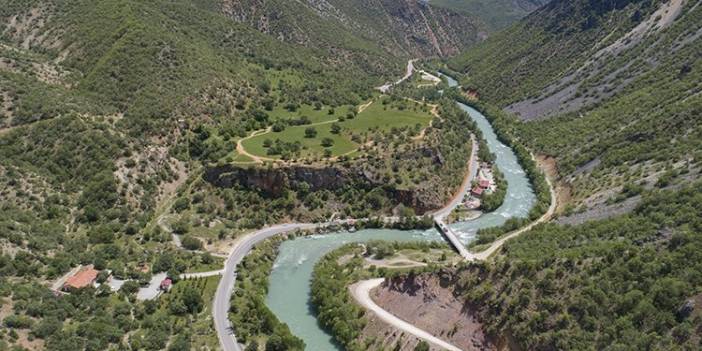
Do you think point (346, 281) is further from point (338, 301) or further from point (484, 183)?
point (484, 183)

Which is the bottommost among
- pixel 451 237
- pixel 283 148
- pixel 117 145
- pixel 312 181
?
pixel 451 237

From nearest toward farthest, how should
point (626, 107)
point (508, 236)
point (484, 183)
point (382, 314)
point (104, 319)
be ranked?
point (104, 319), point (382, 314), point (508, 236), point (484, 183), point (626, 107)

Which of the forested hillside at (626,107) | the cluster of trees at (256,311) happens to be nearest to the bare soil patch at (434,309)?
the cluster of trees at (256,311)

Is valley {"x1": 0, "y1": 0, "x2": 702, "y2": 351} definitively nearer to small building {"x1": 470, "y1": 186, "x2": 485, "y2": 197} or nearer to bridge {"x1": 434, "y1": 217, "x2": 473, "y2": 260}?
small building {"x1": 470, "y1": 186, "x2": 485, "y2": 197}

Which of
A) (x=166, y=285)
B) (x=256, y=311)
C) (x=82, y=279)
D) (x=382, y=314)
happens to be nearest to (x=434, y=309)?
(x=382, y=314)

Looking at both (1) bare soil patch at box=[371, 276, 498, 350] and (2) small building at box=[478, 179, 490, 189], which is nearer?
(1) bare soil patch at box=[371, 276, 498, 350]

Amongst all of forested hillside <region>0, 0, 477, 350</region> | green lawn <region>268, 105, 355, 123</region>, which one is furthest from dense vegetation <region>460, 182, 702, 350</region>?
green lawn <region>268, 105, 355, 123</region>

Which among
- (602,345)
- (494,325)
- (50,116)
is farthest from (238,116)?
(602,345)

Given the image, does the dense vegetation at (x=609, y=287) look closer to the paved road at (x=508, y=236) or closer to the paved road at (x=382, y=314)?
the paved road at (x=382, y=314)
